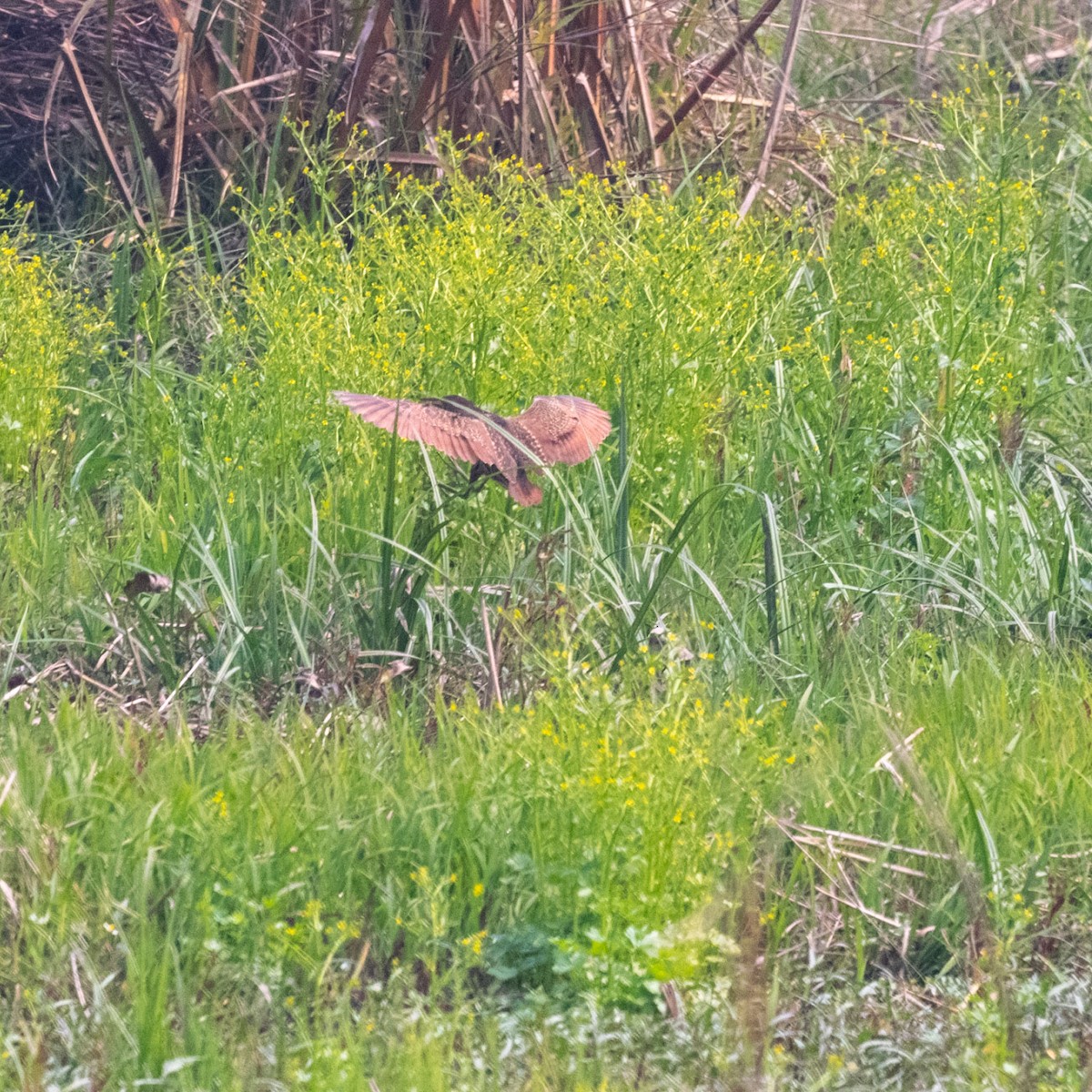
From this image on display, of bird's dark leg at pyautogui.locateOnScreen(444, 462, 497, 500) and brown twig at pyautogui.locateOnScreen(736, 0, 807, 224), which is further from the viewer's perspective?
brown twig at pyautogui.locateOnScreen(736, 0, 807, 224)

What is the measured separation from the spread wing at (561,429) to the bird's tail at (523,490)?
67mm

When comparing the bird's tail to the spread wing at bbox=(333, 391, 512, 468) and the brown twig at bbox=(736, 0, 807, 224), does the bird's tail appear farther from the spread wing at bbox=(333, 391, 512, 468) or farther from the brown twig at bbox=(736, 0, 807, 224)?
the brown twig at bbox=(736, 0, 807, 224)

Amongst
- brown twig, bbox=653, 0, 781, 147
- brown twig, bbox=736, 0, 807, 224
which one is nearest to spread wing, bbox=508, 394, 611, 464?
brown twig, bbox=736, 0, 807, 224

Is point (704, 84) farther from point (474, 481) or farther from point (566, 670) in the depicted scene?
point (566, 670)

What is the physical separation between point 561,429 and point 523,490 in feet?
0.68

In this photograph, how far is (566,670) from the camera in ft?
7.53

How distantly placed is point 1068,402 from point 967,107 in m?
2.46

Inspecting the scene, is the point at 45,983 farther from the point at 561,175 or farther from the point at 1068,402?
the point at 561,175

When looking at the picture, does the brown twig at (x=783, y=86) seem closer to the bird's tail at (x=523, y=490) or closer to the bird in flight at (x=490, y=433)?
the bird in flight at (x=490, y=433)

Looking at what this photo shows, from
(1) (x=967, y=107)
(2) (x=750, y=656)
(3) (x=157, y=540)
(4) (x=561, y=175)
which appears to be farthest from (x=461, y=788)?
(1) (x=967, y=107)

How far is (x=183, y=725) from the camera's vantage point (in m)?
2.44

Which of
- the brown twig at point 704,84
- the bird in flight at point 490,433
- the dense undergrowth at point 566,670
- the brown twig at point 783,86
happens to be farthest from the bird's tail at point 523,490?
the brown twig at point 704,84

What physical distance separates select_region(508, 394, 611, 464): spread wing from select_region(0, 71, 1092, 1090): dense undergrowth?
22 cm

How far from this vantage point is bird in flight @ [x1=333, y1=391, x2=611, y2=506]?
2.48m
